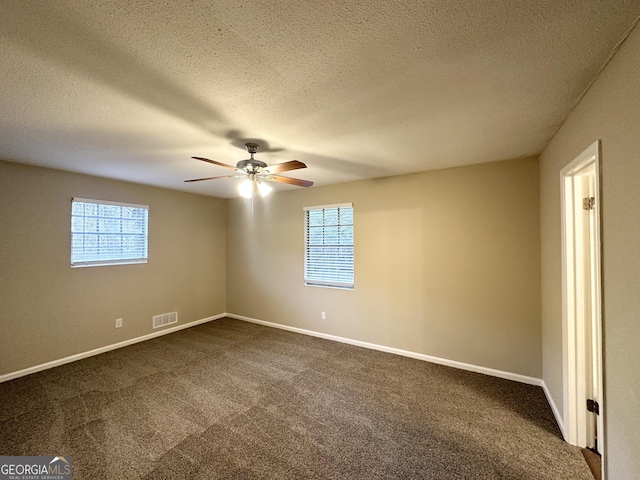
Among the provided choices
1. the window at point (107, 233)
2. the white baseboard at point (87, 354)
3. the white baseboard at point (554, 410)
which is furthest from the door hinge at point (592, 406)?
the window at point (107, 233)

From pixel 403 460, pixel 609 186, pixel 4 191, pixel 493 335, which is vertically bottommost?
pixel 403 460

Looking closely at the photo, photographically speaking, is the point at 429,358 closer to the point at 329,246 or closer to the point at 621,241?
the point at 329,246

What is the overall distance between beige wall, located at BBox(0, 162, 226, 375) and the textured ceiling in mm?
950

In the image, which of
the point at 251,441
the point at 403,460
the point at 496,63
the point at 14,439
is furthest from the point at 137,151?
the point at 403,460

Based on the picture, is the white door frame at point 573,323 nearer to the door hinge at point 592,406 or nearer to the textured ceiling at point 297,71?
the door hinge at point 592,406

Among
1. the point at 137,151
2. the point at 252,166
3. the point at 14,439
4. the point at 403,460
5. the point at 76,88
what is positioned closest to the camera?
the point at 76,88

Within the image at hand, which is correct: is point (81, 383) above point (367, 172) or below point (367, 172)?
below

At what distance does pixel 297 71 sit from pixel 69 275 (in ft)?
13.2

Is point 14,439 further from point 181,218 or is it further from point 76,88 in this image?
point 181,218

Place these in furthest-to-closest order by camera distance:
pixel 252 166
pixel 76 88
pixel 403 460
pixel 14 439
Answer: pixel 252 166 → pixel 14 439 → pixel 403 460 → pixel 76 88

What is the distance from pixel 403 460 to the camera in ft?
6.00

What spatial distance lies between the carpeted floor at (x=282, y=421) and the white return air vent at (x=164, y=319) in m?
0.92

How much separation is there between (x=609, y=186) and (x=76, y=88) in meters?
3.03

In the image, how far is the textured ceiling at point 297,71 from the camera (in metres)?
1.04
